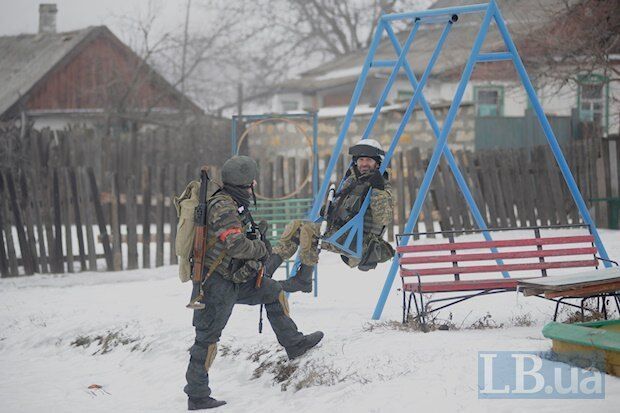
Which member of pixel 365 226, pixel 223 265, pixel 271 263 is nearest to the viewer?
pixel 223 265

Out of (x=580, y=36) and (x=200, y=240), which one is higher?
(x=580, y=36)

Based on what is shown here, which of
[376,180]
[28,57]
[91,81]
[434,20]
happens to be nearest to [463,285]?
Result: [376,180]

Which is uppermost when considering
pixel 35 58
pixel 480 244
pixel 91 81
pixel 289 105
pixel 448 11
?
pixel 35 58

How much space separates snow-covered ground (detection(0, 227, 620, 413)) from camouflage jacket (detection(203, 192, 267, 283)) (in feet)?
3.04

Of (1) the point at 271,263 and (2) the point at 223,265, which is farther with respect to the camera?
(1) the point at 271,263

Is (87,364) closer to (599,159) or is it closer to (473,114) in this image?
(599,159)

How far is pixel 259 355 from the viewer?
751cm

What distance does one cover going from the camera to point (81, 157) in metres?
18.2

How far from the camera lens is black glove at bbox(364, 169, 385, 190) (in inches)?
298

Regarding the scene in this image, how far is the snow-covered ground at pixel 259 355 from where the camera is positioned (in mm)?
5898

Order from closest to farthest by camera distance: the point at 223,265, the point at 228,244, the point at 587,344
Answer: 1. the point at 587,344
2. the point at 228,244
3. the point at 223,265

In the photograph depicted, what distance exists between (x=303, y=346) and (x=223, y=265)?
A: 102cm

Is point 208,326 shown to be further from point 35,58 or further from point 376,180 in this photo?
point 35,58

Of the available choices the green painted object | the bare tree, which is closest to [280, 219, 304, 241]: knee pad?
the green painted object
